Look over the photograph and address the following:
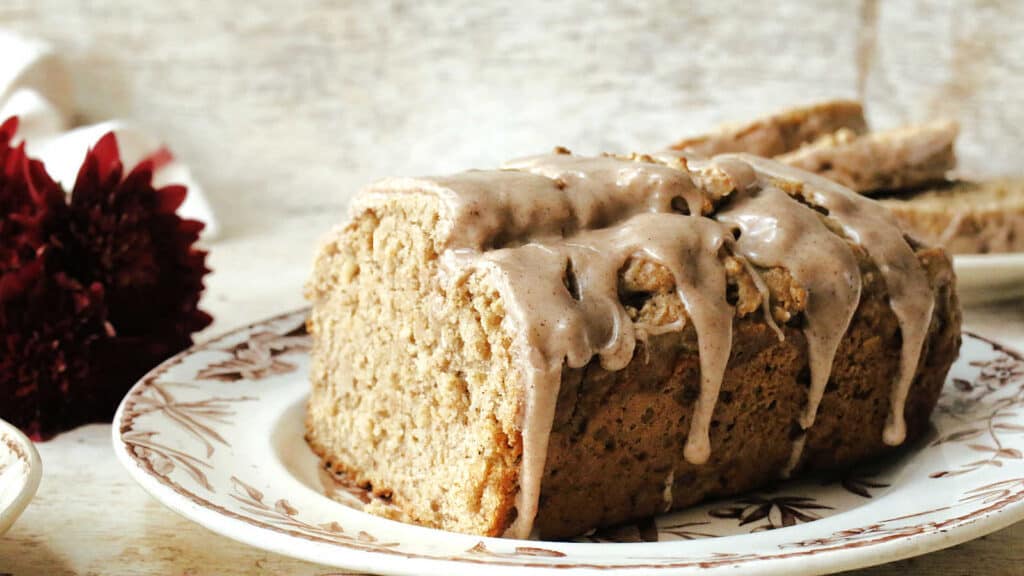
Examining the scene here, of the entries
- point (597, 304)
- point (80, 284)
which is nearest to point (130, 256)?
point (80, 284)

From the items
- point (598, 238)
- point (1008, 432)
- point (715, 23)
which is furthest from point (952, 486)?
point (715, 23)

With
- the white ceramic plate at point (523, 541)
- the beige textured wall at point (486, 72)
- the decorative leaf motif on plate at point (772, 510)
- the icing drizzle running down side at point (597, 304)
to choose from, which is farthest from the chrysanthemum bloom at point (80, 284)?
the beige textured wall at point (486, 72)

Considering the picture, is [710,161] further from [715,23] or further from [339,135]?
[339,135]

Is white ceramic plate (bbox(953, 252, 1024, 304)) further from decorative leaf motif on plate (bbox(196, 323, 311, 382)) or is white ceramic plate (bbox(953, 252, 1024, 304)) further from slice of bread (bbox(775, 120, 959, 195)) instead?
Answer: decorative leaf motif on plate (bbox(196, 323, 311, 382))

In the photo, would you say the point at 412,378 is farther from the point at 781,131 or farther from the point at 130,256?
the point at 781,131

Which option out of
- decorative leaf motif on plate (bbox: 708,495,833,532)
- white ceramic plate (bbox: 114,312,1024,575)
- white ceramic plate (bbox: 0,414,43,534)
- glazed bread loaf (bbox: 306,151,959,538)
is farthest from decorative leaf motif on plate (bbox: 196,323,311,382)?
decorative leaf motif on plate (bbox: 708,495,833,532)
